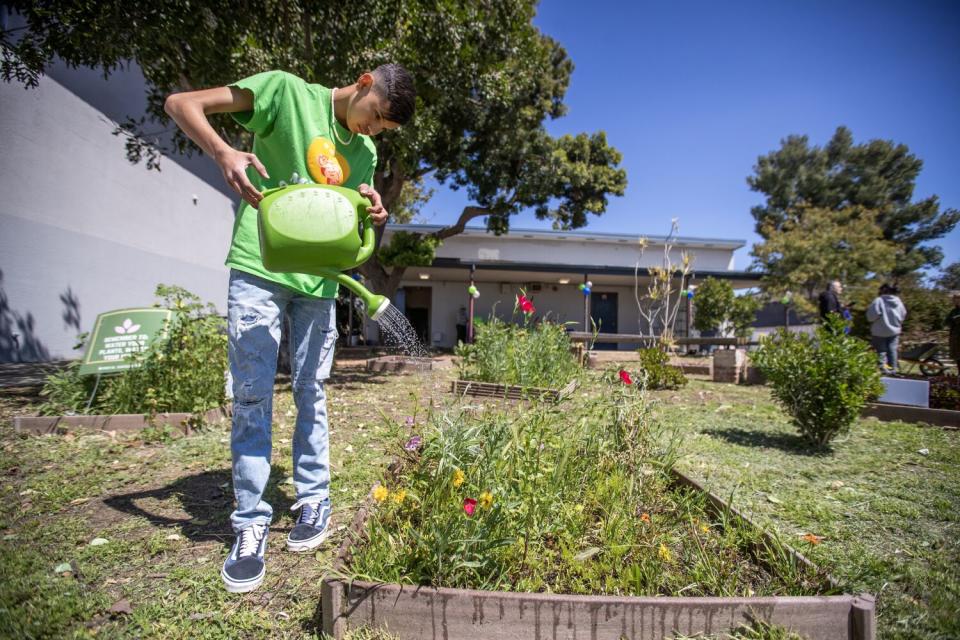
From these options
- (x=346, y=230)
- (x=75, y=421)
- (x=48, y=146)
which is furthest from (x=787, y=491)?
(x=48, y=146)

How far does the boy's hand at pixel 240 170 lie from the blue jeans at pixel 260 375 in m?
0.30

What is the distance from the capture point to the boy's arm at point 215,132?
1310 millimetres

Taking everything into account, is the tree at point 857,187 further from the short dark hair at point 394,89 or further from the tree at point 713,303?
the short dark hair at point 394,89

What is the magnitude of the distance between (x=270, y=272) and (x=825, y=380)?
3.56 m

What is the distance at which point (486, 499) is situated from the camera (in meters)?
1.25

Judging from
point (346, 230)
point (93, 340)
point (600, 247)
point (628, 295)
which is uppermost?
point (600, 247)

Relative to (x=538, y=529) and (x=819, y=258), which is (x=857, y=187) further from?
(x=538, y=529)

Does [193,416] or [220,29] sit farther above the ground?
[220,29]

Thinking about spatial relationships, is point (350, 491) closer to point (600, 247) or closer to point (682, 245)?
point (600, 247)

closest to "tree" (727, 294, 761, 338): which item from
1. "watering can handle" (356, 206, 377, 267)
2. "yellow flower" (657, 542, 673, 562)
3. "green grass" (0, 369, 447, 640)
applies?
"green grass" (0, 369, 447, 640)

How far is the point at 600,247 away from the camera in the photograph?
53.3 feet

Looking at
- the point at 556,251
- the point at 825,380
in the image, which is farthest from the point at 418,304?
the point at 825,380

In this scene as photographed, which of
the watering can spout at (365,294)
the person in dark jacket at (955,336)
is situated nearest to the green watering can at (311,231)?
the watering can spout at (365,294)

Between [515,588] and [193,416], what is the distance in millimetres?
2932
